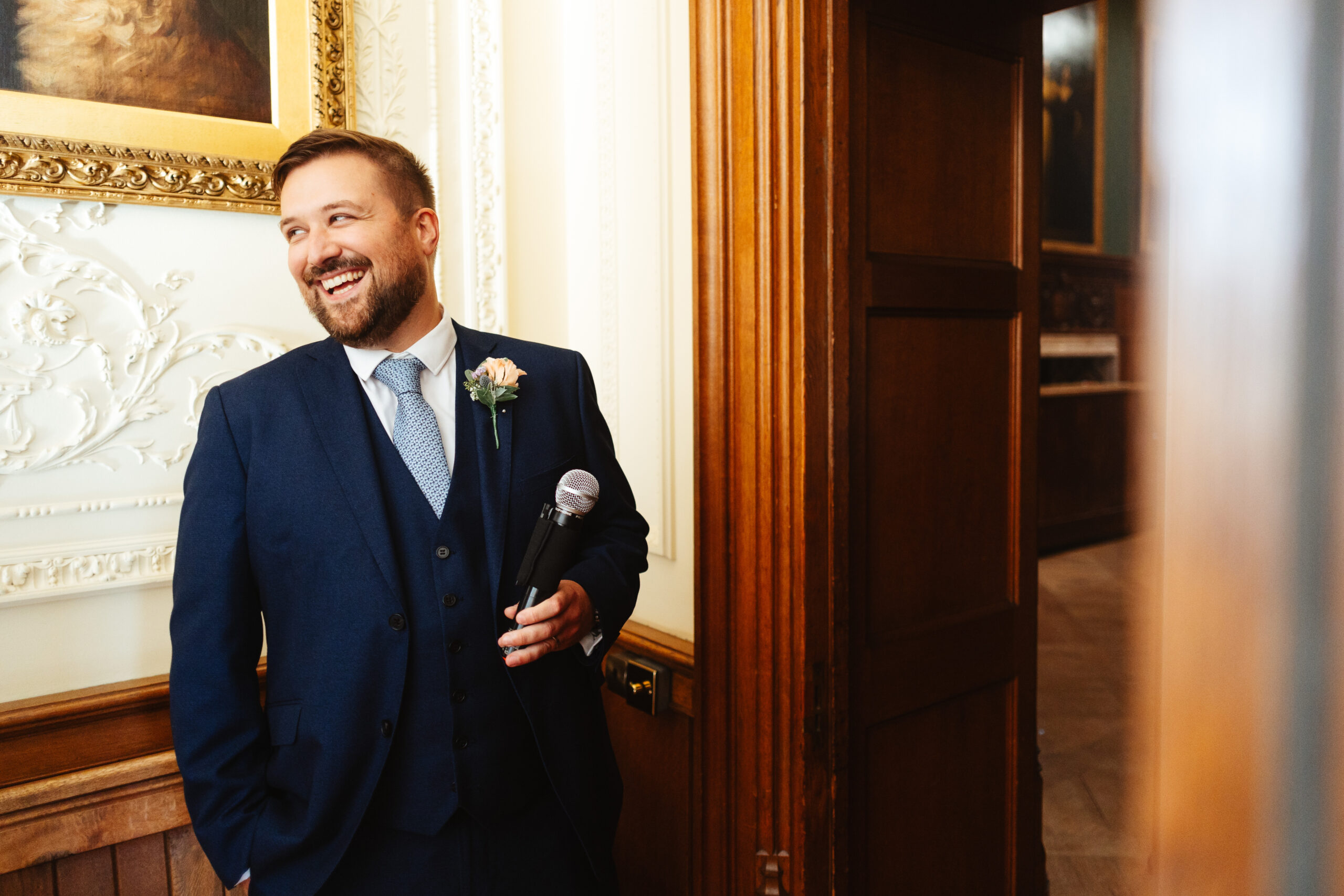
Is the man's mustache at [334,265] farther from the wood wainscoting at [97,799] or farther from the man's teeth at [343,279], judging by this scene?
the wood wainscoting at [97,799]

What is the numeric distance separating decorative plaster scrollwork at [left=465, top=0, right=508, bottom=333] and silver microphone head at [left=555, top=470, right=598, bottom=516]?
3.31 feet

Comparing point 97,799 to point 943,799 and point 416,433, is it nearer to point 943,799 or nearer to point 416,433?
point 416,433

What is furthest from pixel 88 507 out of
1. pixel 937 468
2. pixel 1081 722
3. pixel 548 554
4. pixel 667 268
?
pixel 1081 722

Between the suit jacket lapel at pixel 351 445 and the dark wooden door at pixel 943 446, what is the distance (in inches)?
39.3

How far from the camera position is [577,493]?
1.49 metres

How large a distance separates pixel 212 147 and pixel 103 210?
27 centimetres

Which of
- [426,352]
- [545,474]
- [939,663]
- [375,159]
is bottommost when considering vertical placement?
[939,663]

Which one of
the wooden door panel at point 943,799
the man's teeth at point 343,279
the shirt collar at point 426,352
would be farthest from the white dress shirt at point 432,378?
the wooden door panel at point 943,799

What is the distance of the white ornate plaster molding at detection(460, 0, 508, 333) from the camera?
7.68 ft

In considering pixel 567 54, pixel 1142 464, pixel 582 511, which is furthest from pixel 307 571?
pixel 567 54

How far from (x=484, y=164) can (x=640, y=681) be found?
4.84 feet

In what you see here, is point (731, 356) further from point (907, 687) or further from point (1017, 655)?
point (1017, 655)

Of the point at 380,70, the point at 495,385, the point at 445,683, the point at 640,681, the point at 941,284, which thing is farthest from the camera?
the point at 640,681

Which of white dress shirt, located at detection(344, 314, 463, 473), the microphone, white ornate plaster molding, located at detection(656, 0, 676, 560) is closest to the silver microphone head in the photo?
the microphone
